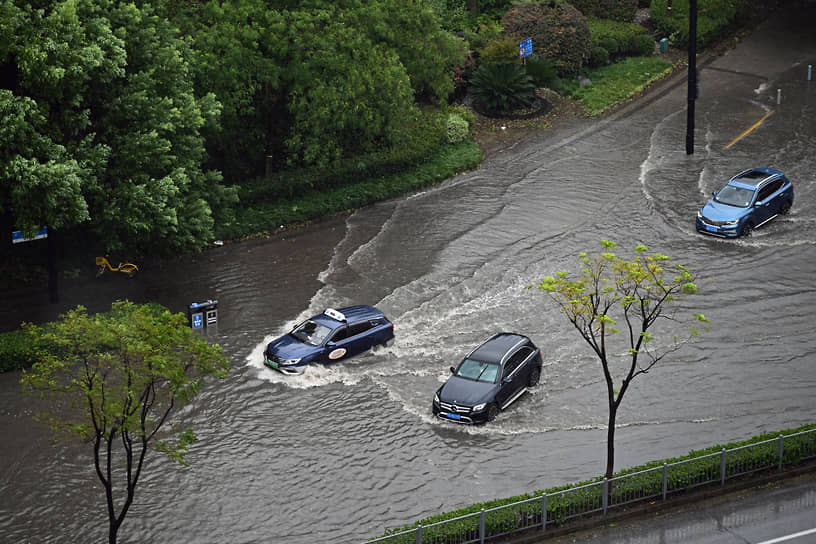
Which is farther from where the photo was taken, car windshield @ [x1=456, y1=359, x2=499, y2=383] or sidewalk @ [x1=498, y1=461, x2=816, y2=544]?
car windshield @ [x1=456, y1=359, x2=499, y2=383]

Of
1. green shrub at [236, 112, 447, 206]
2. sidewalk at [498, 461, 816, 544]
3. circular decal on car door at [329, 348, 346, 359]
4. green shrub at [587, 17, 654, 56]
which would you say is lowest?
sidewalk at [498, 461, 816, 544]

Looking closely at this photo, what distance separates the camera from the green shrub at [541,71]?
51.1 m

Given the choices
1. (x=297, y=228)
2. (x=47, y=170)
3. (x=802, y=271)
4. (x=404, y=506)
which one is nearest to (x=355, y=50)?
(x=297, y=228)

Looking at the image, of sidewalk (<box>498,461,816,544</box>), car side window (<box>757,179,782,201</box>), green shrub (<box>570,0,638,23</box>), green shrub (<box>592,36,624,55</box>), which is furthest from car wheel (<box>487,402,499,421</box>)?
green shrub (<box>570,0,638,23</box>)

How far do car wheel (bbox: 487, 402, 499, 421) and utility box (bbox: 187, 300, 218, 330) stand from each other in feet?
32.8

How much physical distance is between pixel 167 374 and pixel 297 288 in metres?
15.5

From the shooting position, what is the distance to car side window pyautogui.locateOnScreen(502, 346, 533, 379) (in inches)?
1051

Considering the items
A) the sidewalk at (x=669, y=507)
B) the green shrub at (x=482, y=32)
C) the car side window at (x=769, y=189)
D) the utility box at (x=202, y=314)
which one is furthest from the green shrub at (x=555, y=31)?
the sidewalk at (x=669, y=507)

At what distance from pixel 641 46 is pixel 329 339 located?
112 feet

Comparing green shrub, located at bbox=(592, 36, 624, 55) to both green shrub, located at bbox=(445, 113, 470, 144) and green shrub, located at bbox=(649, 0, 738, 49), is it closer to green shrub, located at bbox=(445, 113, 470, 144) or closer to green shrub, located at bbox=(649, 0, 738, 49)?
green shrub, located at bbox=(649, 0, 738, 49)

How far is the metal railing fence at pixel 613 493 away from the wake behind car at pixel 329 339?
9.35 m

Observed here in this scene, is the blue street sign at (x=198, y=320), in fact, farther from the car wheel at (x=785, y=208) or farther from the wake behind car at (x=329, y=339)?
the car wheel at (x=785, y=208)

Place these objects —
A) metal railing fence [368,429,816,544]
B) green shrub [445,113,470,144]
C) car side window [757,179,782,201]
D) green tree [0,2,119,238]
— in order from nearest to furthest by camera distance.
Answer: metal railing fence [368,429,816,544] < green tree [0,2,119,238] < car side window [757,179,782,201] < green shrub [445,113,470,144]

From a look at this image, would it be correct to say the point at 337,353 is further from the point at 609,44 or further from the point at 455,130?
the point at 609,44
